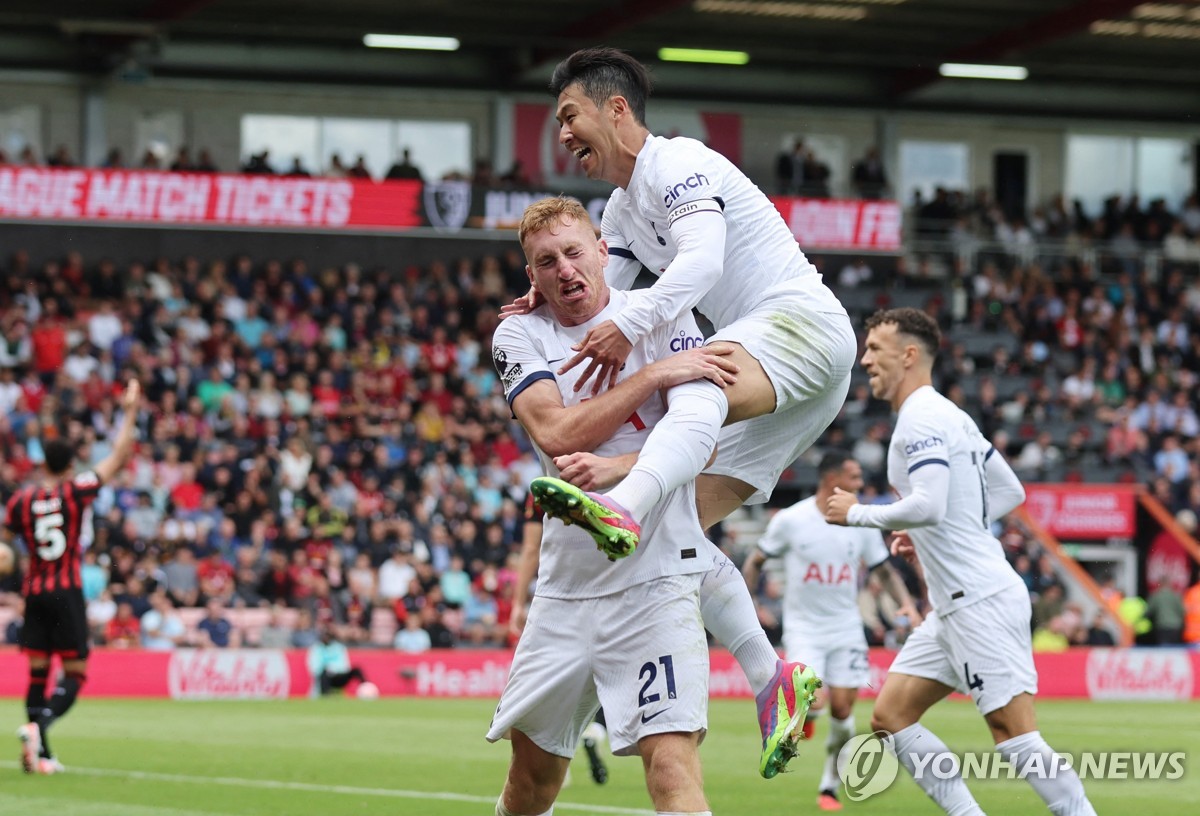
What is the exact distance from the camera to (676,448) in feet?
19.0

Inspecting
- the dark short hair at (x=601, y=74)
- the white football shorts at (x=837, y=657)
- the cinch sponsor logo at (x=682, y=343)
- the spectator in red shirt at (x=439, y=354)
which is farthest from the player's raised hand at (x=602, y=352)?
the spectator in red shirt at (x=439, y=354)

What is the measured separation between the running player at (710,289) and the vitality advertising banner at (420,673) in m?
13.3

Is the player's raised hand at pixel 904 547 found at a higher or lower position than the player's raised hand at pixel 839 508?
lower

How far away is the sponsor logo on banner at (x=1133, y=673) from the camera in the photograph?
949 inches

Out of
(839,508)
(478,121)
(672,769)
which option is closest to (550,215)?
(672,769)

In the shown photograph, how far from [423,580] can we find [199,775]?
10813mm

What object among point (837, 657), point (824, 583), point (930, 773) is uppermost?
point (824, 583)

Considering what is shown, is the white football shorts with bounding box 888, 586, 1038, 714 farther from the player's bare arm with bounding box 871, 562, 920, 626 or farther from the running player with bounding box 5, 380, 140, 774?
the running player with bounding box 5, 380, 140, 774

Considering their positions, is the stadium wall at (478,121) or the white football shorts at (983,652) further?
the stadium wall at (478,121)

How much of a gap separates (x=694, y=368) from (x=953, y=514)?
3151mm

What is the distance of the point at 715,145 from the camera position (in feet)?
121

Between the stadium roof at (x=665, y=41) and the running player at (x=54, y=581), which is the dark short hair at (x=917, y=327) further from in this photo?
the stadium roof at (x=665, y=41)

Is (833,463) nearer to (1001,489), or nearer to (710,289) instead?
(1001,489)

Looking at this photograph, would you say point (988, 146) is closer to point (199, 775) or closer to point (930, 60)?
point (930, 60)
